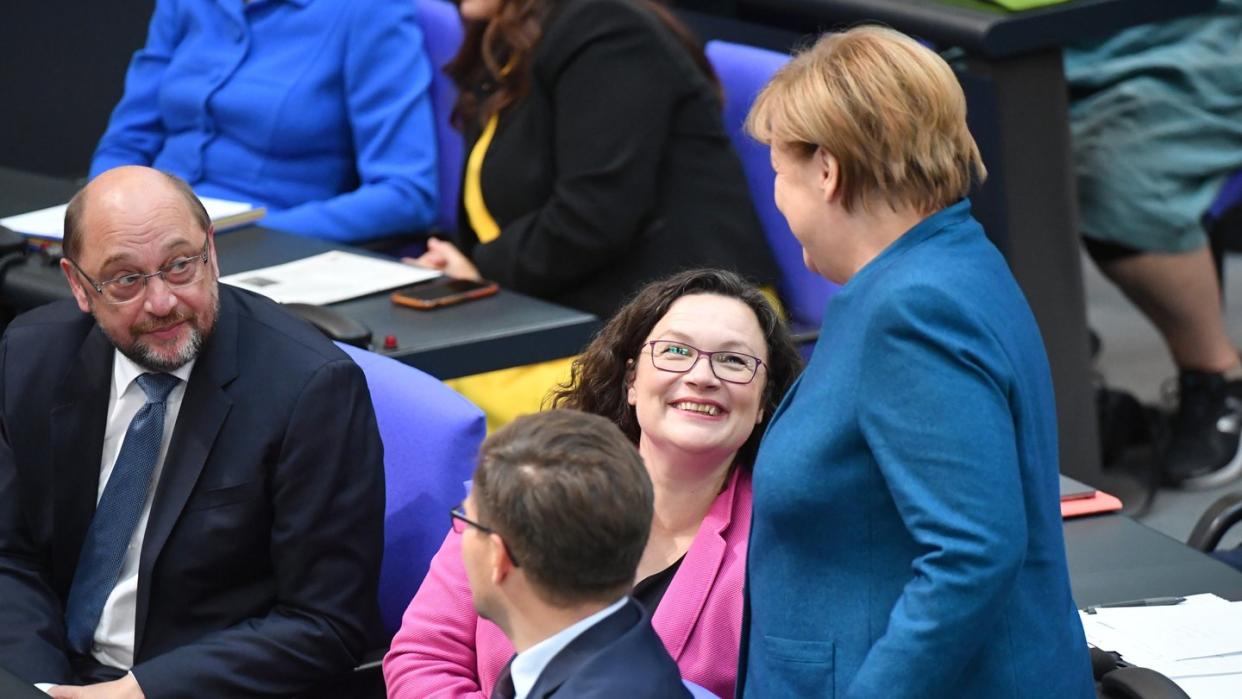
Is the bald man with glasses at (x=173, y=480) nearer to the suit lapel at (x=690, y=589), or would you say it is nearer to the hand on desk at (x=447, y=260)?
the suit lapel at (x=690, y=589)

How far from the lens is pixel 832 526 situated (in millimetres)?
1606

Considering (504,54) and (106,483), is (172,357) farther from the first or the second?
(504,54)

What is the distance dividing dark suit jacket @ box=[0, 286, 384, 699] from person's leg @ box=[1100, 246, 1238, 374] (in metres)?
2.37

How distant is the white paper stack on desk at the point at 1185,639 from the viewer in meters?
1.98

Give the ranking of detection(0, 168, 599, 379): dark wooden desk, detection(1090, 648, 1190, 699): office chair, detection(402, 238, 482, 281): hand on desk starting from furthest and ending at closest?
detection(402, 238, 482, 281): hand on desk, detection(0, 168, 599, 379): dark wooden desk, detection(1090, 648, 1190, 699): office chair

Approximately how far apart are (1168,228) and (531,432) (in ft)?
8.96

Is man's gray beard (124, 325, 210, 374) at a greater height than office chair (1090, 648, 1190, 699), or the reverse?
man's gray beard (124, 325, 210, 374)

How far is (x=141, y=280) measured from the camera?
2227 mm

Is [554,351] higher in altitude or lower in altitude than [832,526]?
lower

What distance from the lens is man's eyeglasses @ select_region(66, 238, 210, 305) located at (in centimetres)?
222

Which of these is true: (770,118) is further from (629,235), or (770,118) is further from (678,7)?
(678,7)

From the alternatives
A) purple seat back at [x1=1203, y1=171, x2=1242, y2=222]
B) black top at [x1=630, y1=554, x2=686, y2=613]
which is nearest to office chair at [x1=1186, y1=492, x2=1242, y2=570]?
black top at [x1=630, y1=554, x2=686, y2=613]

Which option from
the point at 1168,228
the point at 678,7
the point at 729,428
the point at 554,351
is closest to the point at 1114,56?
the point at 1168,228

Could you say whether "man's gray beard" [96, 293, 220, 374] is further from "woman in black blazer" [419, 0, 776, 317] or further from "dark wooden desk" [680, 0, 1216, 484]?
"dark wooden desk" [680, 0, 1216, 484]
